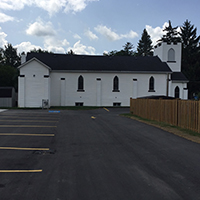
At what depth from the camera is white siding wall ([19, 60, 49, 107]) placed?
3400cm

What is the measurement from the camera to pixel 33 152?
8469 millimetres

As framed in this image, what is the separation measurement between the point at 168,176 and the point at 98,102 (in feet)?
108

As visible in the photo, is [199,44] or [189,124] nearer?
[189,124]

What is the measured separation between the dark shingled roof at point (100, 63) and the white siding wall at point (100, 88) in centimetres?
104

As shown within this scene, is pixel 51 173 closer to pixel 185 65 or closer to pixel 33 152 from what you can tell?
pixel 33 152

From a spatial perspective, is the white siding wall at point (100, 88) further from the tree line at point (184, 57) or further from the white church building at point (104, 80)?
the tree line at point (184, 57)

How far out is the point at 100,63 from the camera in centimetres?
4081

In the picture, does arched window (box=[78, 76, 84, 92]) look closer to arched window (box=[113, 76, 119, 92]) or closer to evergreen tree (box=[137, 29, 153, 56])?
arched window (box=[113, 76, 119, 92])

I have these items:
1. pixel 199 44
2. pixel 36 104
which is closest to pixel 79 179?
pixel 36 104

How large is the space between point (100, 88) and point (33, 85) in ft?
35.5

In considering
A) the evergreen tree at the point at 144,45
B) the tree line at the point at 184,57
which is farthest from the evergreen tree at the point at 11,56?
the evergreen tree at the point at 144,45

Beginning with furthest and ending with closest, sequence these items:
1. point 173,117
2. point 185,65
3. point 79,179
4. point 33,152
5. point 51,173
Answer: point 185,65 < point 173,117 < point 33,152 < point 51,173 < point 79,179

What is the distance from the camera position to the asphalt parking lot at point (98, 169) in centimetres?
491

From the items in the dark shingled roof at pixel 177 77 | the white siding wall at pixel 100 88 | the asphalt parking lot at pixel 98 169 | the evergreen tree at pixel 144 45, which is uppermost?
the evergreen tree at pixel 144 45
